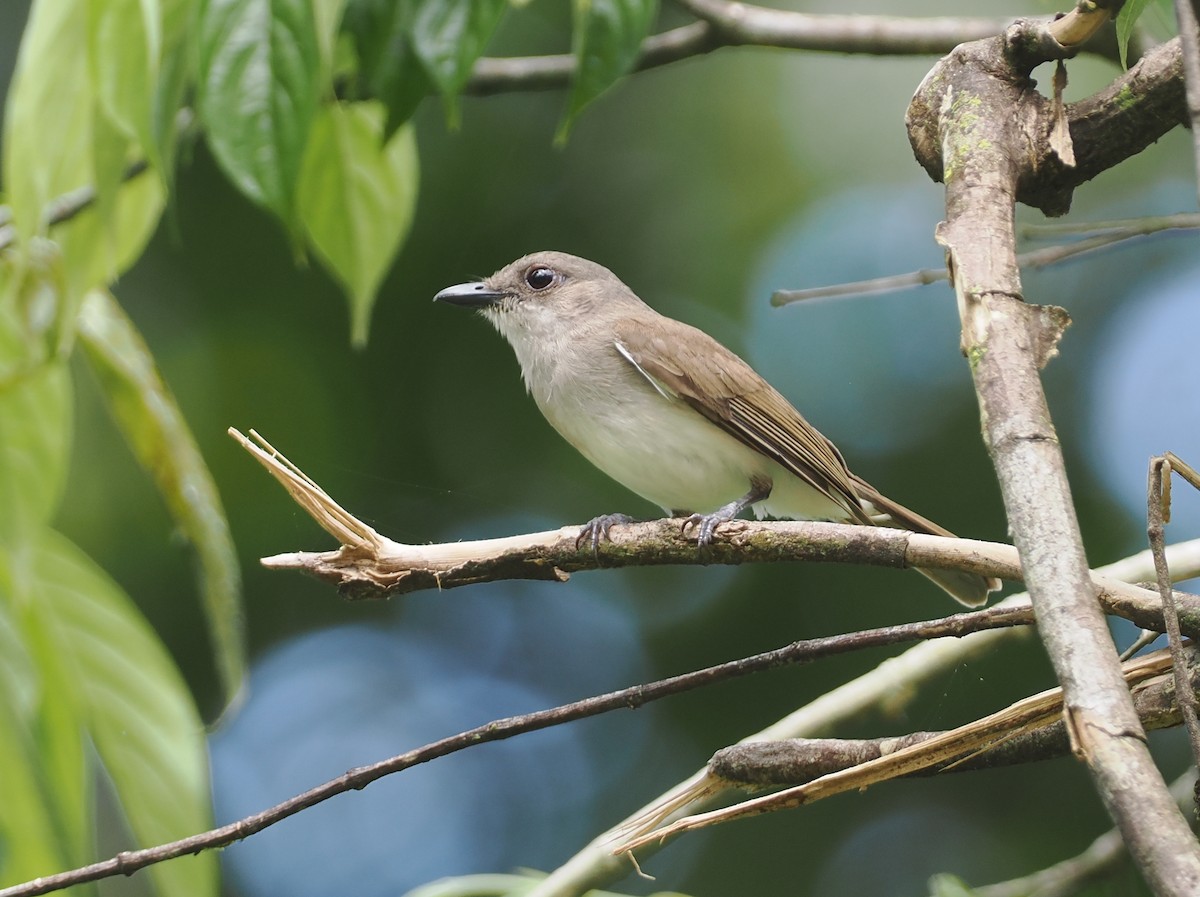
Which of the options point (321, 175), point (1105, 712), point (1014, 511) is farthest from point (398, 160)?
point (1105, 712)

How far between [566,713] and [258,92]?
1.15 metres

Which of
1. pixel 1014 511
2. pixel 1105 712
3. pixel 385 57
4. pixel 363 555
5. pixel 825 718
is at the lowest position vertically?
pixel 825 718

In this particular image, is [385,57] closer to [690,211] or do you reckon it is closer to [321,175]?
[321,175]

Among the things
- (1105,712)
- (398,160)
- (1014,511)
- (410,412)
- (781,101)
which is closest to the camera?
(1105,712)

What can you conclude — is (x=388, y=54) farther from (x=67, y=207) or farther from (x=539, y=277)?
(x=539, y=277)

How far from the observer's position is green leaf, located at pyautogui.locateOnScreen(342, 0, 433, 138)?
2.24m

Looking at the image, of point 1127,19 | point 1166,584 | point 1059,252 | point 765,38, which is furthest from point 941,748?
point 765,38

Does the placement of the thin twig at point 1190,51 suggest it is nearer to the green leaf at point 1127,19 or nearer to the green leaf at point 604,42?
the green leaf at point 1127,19

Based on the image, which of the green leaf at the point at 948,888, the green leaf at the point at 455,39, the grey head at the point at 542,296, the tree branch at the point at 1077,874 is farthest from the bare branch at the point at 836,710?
the grey head at the point at 542,296

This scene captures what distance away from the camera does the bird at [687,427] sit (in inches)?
132

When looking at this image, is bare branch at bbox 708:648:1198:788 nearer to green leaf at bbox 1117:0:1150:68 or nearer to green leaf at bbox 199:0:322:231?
green leaf at bbox 1117:0:1150:68

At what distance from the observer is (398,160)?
8.88 ft

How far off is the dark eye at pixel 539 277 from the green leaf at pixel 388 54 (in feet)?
5.74

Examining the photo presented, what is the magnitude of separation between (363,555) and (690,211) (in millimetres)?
4334
